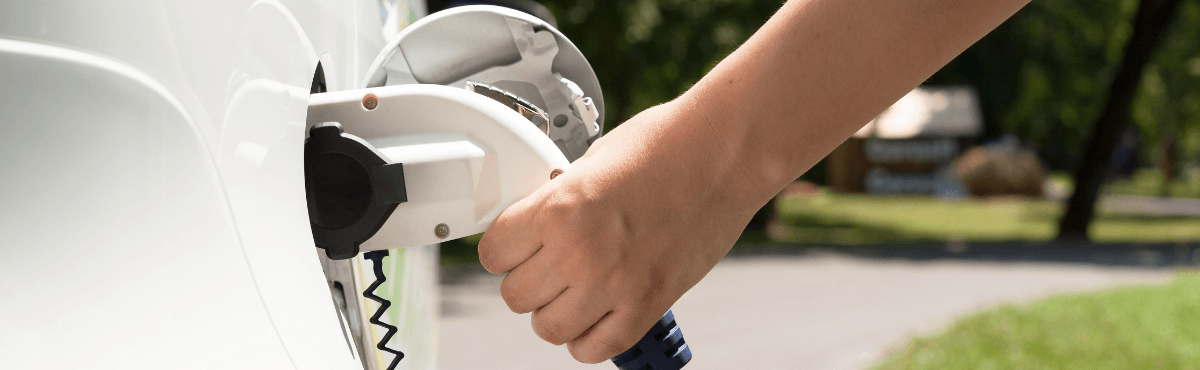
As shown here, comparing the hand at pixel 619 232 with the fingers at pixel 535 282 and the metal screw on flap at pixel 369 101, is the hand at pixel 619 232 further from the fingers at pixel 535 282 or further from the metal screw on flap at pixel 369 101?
the metal screw on flap at pixel 369 101

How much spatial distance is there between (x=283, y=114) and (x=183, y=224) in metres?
0.19

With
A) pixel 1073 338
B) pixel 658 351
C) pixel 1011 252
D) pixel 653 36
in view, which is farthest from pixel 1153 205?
pixel 658 351

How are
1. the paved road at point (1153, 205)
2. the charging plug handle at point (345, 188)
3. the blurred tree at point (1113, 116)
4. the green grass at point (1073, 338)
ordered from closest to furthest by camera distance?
the charging plug handle at point (345, 188) → the green grass at point (1073, 338) → the blurred tree at point (1113, 116) → the paved road at point (1153, 205)

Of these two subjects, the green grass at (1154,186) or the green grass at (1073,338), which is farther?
the green grass at (1154,186)

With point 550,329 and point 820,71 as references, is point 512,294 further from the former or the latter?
point 820,71

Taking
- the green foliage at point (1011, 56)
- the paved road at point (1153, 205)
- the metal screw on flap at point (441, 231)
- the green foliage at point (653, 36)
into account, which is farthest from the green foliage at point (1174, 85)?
the metal screw on flap at point (441, 231)

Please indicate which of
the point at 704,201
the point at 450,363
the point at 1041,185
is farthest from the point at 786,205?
the point at 704,201

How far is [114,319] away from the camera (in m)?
0.75

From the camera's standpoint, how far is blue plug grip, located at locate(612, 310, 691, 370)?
1273 mm

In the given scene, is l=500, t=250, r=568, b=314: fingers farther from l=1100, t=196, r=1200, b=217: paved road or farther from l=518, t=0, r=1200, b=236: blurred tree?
l=1100, t=196, r=1200, b=217: paved road

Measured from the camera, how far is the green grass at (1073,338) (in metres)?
5.04

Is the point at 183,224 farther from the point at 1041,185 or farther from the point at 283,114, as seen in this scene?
the point at 1041,185

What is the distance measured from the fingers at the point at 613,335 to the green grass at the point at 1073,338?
4270 mm

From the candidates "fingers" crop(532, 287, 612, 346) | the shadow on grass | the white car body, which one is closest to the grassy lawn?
the shadow on grass
